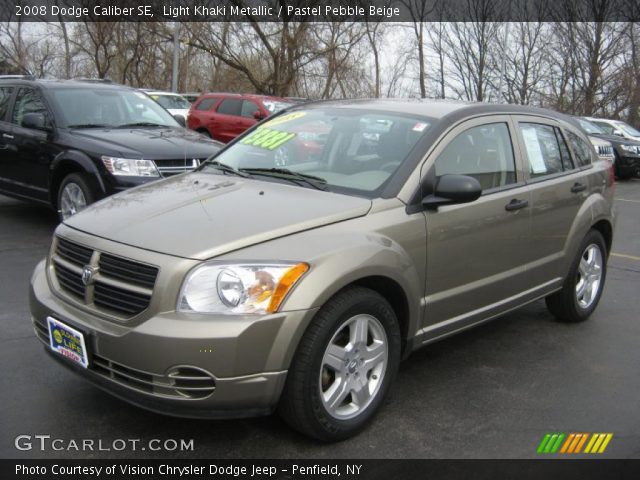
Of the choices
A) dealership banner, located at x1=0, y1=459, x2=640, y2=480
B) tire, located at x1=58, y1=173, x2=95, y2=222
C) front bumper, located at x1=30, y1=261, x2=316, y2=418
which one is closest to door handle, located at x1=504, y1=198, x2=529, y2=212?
dealership banner, located at x1=0, y1=459, x2=640, y2=480

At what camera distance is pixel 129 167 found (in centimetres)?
692

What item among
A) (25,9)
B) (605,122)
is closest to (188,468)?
(605,122)

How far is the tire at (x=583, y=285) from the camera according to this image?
16.9 ft

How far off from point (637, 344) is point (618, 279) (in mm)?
Answer: 2085

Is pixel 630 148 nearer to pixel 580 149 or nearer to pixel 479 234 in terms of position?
pixel 580 149

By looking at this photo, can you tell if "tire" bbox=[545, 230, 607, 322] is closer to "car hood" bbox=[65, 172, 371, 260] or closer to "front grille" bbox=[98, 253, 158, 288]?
"car hood" bbox=[65, 172, 371, 260]

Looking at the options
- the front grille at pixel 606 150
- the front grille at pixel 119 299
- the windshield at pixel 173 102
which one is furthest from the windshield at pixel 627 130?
the front grille at pixel 119 299

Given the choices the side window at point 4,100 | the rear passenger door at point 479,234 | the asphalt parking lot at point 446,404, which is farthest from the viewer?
the side window at point 4,100

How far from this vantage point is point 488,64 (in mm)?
37906

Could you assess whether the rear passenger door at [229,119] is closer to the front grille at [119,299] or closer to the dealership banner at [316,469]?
the front grille at [119,299]

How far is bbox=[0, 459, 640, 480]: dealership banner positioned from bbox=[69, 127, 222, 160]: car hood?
4.30 meters

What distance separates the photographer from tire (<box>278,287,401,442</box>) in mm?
3041

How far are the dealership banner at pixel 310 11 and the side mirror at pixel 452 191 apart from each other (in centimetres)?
2460

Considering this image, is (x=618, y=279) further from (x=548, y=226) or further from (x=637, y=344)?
(x=548, y=226)
